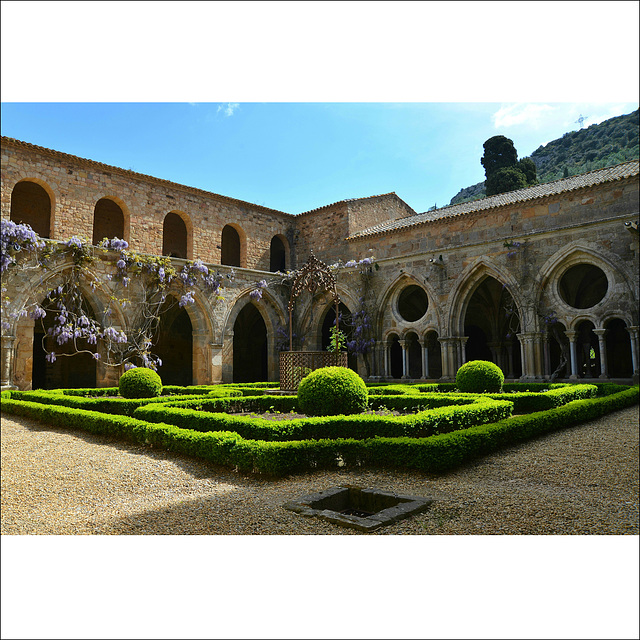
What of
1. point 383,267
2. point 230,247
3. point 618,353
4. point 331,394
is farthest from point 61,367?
point 618,353

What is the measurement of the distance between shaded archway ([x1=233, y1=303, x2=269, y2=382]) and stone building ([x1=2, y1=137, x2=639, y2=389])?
0.06 metres

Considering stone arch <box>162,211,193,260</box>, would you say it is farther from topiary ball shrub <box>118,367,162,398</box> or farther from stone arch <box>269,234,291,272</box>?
topiary ball shrub <box>118,367,162,398</box>

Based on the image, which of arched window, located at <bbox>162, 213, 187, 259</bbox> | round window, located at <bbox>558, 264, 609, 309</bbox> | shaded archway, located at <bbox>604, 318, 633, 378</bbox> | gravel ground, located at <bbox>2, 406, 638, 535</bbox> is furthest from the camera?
arched window, located at <bbox>162, 213, 187, 259</bbox>

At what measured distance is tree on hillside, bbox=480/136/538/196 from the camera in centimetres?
707

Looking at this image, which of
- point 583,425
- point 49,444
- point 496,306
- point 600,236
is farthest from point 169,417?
point 496,306

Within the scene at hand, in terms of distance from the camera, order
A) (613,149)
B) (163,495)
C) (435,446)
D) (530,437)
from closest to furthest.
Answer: (613,149), (163,495), (435,446), (530,437)

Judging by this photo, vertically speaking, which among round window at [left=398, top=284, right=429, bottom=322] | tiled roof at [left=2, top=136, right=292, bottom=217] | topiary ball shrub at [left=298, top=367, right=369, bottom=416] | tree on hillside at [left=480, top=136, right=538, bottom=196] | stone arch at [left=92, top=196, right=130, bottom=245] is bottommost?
topiary ball shrub at [left=298, top=367, right=369, bottom=416]

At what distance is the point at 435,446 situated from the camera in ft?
16.9

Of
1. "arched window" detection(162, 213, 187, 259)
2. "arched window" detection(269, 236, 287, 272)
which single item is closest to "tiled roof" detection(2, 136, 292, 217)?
"arched window" detection(269, 236, 287, 272)

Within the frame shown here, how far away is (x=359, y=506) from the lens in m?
4.41

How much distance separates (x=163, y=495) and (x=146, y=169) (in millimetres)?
13489

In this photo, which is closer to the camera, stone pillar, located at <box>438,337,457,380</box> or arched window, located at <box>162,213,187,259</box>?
stone pillar, located at <box>438,337,457,380</box>

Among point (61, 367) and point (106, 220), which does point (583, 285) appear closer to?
point (106, 220)

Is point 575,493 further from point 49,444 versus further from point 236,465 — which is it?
point 49,444
